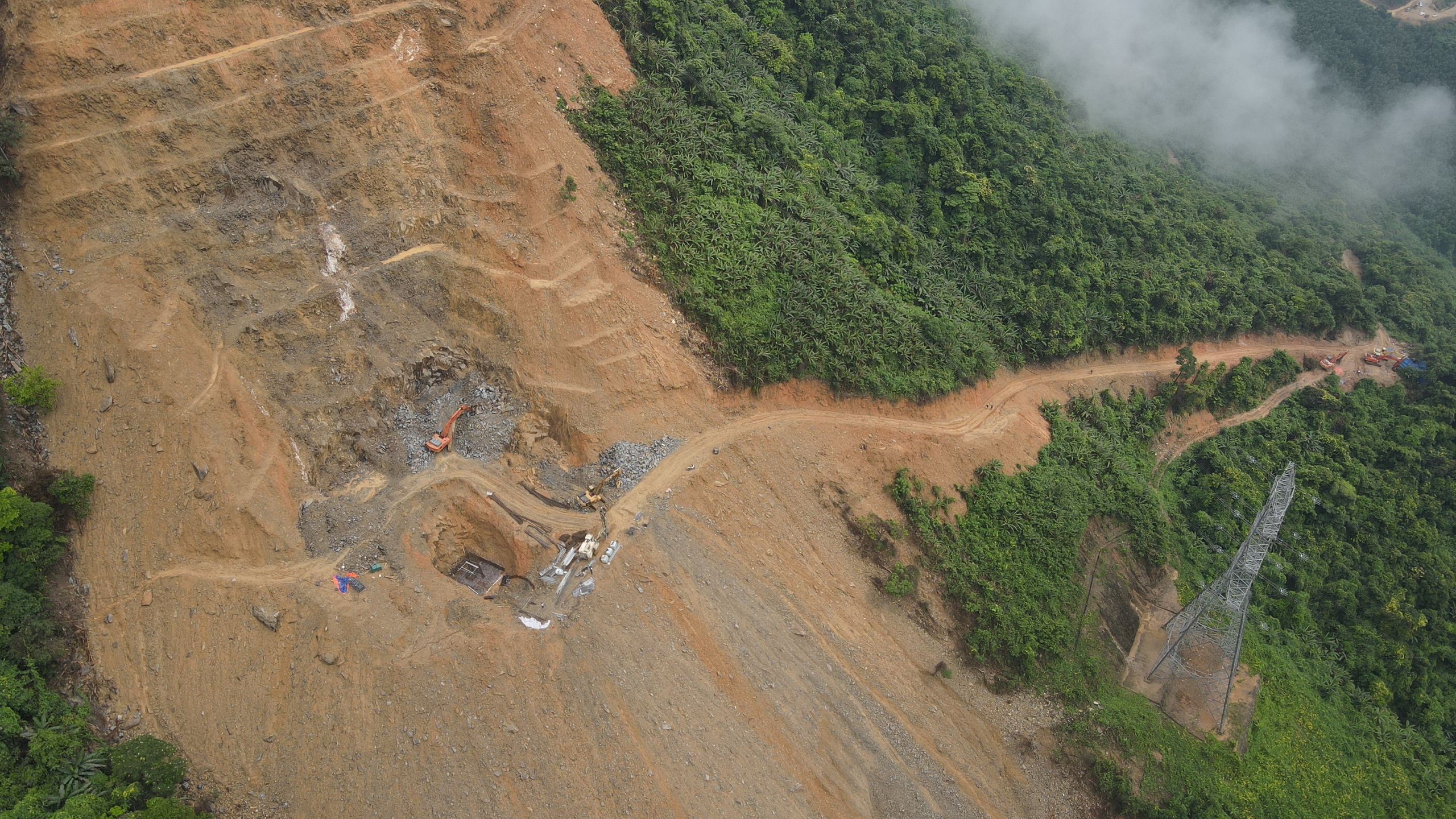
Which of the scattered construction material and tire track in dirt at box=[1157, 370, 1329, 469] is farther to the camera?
tire track in dirt at box=[1157, 370, 1329, 469]

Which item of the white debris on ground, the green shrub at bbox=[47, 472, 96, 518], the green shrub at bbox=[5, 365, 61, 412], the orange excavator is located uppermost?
the white debris on ground

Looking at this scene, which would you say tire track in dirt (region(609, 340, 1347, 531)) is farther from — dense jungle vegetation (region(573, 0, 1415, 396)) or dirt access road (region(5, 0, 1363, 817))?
dense jungle vegetation (region(573, 0, 1415, 396))

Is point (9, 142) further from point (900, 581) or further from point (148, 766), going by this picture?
point (900, 581)

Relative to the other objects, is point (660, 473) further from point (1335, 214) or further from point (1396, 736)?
point (1335, 214)

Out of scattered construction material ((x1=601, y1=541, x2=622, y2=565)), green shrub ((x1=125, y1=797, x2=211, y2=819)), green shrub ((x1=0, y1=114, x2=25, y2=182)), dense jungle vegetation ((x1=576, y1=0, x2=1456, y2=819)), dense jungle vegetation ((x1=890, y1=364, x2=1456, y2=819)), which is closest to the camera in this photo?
green shrub ((x1=125, y1=797, x2=211, y2=819))

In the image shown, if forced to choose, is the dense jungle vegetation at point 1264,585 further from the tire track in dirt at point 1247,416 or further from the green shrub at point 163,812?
the green shrub at point 163,812

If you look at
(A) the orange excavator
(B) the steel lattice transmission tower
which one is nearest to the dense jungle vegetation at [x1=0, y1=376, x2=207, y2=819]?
(A) the orange excavator
